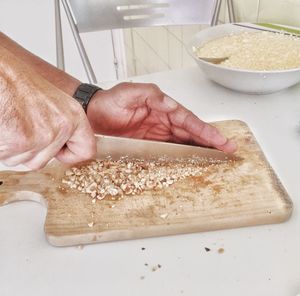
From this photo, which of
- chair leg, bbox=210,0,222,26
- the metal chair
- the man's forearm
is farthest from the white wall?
the man's forearm

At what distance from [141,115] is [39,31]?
1.66 meters

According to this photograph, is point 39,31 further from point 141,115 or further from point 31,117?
point 31,117

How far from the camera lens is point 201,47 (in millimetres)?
1037

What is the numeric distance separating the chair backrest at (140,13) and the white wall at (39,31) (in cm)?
100

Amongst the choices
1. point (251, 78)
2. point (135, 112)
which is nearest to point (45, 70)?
point (135, 112)

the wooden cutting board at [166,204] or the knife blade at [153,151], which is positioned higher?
the knife blade at [153,151]

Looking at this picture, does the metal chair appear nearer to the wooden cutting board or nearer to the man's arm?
the man's arm

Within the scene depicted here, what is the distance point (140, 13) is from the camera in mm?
1408

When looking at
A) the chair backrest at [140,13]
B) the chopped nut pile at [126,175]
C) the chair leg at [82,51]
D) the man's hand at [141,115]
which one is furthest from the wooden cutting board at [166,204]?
the chair backrest at [140,13]

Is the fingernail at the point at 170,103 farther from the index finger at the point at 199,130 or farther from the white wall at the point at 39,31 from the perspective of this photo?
the white wall at the point at 39,31

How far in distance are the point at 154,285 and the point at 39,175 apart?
303 mm

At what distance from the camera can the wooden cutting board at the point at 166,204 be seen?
24.6 inches

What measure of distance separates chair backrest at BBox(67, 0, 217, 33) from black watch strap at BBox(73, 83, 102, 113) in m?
0.56

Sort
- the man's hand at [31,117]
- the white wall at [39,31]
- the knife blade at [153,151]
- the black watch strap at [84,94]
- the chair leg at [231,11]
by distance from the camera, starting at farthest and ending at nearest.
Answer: the white wall at [39,31] → the chair leg at [231,11] → the black watch strap at [84,94] → the knife blade at [153,151] → the man's hand at [31,117]
